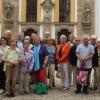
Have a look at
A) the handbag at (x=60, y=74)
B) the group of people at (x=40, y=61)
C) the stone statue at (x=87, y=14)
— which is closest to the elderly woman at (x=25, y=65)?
the group of people at (x=40, y=61)

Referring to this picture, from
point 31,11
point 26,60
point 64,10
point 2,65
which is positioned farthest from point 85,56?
point 31,11

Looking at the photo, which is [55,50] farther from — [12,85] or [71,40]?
[12,85]

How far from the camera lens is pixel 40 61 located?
1224 cm

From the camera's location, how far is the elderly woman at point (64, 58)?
12914 mm

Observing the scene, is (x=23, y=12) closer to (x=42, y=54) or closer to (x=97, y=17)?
(x=97, y=17)

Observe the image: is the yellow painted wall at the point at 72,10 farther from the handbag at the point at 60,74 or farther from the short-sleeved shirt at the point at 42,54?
the short-sleeved shirt at the point at 42,54

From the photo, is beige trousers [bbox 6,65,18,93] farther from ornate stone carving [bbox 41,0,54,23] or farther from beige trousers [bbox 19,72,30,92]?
ornate stone carving [bbox 41,0,54,23]

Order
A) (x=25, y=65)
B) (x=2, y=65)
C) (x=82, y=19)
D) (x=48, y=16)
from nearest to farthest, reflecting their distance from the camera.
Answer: (x=25, y=65) < (x=2, y=65) < (x=82, y=19) < (x=48, y=16)

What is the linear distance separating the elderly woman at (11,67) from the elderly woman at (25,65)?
244 millimetres

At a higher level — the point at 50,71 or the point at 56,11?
the point at 56,11

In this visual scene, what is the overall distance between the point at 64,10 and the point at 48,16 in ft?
3.96

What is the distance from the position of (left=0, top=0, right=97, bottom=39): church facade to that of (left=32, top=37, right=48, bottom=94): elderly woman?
45.7ft

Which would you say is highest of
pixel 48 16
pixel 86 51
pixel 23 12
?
pixel 23 12

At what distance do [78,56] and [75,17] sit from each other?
14546mm
